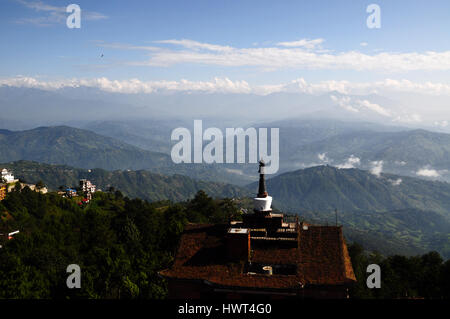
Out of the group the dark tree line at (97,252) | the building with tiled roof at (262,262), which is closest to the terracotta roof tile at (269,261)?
the building with tiled roof at (262,262)

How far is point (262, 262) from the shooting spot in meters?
27.0

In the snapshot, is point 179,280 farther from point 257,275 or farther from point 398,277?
point 398,277

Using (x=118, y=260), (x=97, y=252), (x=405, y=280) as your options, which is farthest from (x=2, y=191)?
(x=405, y=280)

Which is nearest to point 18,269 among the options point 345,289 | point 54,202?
point 345,289

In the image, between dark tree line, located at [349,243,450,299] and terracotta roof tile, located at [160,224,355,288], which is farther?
dark tree line, located at [349,243,450,299]

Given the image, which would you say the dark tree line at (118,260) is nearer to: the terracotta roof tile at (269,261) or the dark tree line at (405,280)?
the dark tree line at (405,280)

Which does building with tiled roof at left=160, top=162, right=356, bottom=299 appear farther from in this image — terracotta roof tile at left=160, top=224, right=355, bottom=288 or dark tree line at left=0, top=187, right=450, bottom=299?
dark tree line at left=0, top=187, right=450, bottom=299

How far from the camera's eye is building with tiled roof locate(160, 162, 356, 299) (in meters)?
24.4

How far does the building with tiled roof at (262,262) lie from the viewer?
24438mm

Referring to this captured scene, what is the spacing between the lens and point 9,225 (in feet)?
302

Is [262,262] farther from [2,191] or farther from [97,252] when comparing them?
[2,191]

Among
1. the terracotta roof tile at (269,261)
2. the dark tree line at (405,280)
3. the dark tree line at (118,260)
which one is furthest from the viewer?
the dark tree line at (405,280)

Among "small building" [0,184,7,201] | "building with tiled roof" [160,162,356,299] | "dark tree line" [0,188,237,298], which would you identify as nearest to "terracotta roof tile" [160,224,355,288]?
"building with tiled roof" [160,162,356,299]
